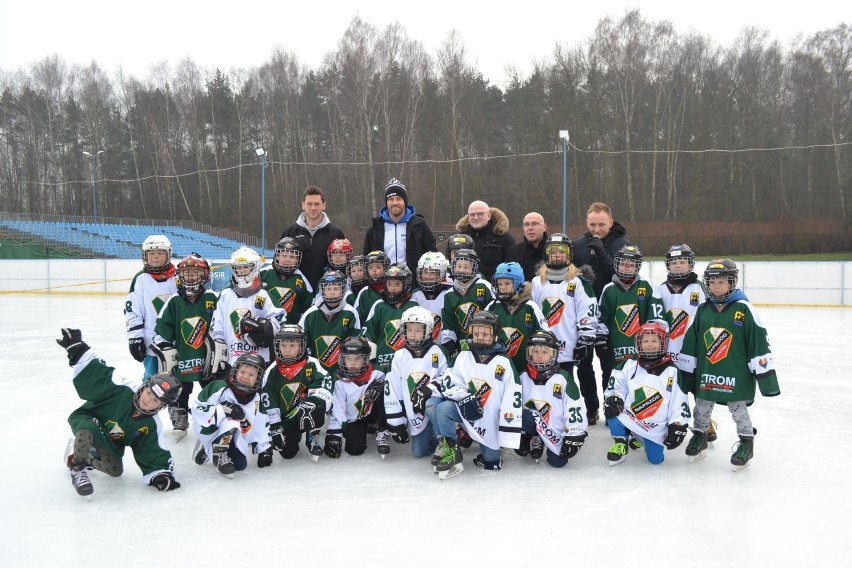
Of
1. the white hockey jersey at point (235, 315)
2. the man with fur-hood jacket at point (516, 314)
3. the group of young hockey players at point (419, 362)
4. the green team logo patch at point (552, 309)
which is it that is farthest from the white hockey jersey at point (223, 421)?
the green team logo patch at point (552, 309)

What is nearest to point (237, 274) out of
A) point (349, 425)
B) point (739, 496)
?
point (349, 425)

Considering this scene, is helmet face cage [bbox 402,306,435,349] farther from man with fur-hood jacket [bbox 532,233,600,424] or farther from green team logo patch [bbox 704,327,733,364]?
green team logo patch [bbox 704,327,733,364]

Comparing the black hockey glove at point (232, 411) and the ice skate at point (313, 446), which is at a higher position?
the black hockey glove at point (232, 411)

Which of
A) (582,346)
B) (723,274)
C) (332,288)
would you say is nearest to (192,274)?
(332,288)

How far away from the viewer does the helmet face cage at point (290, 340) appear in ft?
13.0

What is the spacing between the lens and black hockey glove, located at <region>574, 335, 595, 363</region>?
4238mm

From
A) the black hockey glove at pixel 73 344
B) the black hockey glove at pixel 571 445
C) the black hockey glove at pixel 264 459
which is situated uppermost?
the black hockey glove at pixel 73 344

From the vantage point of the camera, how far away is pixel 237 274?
438 cm

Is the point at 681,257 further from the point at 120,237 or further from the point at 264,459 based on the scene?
the point at 120,237

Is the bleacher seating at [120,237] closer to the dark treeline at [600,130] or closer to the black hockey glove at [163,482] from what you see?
the dark treeline at [600,130]

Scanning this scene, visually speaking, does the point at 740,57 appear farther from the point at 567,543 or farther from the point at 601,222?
the point at 567,543

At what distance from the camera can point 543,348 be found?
12.7ft

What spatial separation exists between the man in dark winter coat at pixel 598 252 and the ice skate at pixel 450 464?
4.31 feet

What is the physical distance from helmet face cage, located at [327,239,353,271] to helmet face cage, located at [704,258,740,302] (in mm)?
2345
